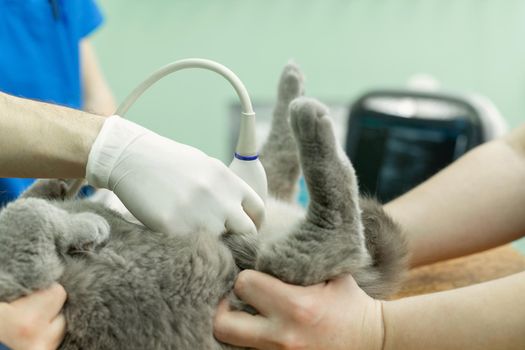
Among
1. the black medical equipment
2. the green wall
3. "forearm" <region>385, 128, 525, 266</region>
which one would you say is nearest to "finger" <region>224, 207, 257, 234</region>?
"forearm" <region>385, 128, 525, 266</region>

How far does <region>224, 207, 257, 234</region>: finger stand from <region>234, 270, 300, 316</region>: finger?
87 millimetres

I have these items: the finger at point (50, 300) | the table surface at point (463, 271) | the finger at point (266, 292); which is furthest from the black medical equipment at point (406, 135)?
the finger at point (50, 300)

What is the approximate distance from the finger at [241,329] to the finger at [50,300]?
0.21 metres

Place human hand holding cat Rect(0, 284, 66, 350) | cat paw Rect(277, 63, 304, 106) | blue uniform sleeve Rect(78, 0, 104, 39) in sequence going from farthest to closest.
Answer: blue uniform sleeve Rect(78, 0, 104, 39), cat paw Rect(277, 63, 304, 106), human hand holding cat Rect(0, 284, 66, 350)

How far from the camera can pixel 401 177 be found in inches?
69.7

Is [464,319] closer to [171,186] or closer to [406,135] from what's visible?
[171,186]

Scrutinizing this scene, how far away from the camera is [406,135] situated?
5.69 ft

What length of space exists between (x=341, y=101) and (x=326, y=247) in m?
1.96

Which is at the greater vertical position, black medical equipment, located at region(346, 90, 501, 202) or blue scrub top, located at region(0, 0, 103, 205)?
blue scrub top, located at region(0, 0, 103, 205)

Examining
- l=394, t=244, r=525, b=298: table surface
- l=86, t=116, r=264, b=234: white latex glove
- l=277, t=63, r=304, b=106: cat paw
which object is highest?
l=277, t=63, r=304, b=106: cat paw

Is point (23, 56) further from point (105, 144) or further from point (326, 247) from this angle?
point (326, 247)

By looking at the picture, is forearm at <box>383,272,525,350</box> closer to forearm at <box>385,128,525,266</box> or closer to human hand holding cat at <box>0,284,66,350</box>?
forearm at <box>385,128,525,266</box>

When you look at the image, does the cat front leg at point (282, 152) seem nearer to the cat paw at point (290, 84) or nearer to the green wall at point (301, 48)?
the cat paw at point (290, 84)

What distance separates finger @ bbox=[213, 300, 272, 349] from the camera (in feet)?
2.41
